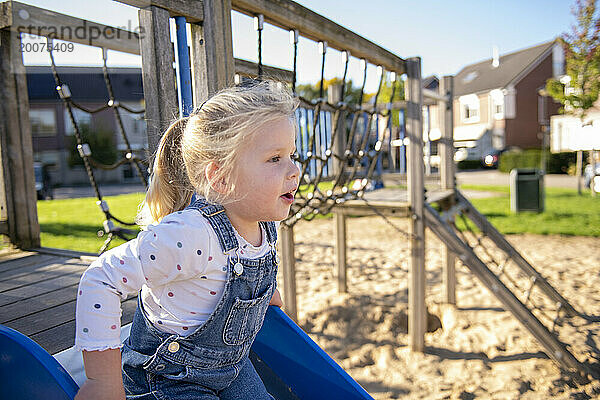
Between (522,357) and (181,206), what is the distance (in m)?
2.98

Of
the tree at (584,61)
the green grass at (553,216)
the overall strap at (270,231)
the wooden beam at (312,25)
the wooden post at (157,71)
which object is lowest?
the green grass at (553,216)

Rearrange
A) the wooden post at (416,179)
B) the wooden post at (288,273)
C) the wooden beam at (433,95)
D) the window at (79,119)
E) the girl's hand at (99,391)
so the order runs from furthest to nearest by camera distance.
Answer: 1. the window at (79,119)
2. the wooden beam at (433,95)
3. the wooden post at (288,273)
4. the wooden post at (416,179)
5. the girl's hand at (99,391)

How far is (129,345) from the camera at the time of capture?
1.17 meters

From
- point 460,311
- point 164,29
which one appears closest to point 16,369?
point 164,29

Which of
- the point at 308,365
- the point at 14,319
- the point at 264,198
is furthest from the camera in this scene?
the point at 14,319

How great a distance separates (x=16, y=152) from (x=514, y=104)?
26668 millimetres

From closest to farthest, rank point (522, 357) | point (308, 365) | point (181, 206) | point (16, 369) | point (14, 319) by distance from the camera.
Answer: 1. point (16, 369)
2. point (181, 206)
3. point (308, 365)
4. point (14, 319)
5. point (522, 357)

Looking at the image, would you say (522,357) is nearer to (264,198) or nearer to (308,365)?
(308,365)

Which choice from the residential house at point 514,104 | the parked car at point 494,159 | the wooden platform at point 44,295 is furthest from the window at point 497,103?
the wooden platform at point 44,295

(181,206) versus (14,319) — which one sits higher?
(181,206)

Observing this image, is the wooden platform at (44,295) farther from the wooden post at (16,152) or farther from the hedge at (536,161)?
the hedge at (536,161)

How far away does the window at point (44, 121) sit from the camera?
94.0 ft

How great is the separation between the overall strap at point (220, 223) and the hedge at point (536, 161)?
2063cm

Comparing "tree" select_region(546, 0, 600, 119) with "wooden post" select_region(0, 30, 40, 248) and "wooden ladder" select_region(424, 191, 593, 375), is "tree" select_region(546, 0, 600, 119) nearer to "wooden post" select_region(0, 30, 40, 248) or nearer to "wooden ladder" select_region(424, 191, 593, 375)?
"wooden ladder" select_region(424, 191, 593, 375)
